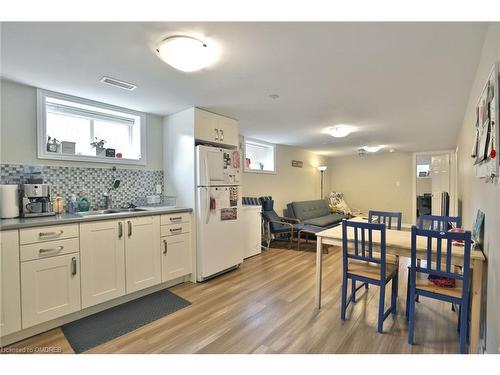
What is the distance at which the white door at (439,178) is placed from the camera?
21.7ft

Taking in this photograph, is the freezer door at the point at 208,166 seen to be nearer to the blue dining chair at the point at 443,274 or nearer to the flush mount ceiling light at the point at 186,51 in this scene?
the flush mount ceiling light at the point at 186,51

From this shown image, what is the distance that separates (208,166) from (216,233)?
89 cm

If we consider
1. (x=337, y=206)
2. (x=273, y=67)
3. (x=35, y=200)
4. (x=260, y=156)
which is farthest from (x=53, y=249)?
(x=337, y=206)

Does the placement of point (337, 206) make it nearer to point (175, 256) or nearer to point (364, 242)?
point (364, 242)

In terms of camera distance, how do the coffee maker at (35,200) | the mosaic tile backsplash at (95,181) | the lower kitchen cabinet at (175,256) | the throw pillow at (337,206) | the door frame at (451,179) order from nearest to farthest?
the coffee maker at (35,200) → the mosaic tile backsplash at (95,181) → the lower kitchen cabinet at (175,256) → the door frame at (451,179) → the throw pillow at (337,206)

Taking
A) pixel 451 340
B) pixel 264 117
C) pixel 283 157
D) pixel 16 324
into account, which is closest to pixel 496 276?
pixel 451 340

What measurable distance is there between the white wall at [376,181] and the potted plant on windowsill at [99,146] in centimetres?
714

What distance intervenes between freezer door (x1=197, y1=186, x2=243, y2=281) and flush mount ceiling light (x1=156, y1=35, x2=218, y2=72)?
1611mm

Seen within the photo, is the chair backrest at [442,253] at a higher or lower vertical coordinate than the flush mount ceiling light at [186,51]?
lower

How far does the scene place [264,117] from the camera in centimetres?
348

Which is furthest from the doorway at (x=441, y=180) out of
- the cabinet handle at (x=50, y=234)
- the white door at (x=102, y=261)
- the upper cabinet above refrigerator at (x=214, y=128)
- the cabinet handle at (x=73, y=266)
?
the cabinet handle at (x=50, y=234)

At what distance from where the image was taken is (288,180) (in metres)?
6.18
